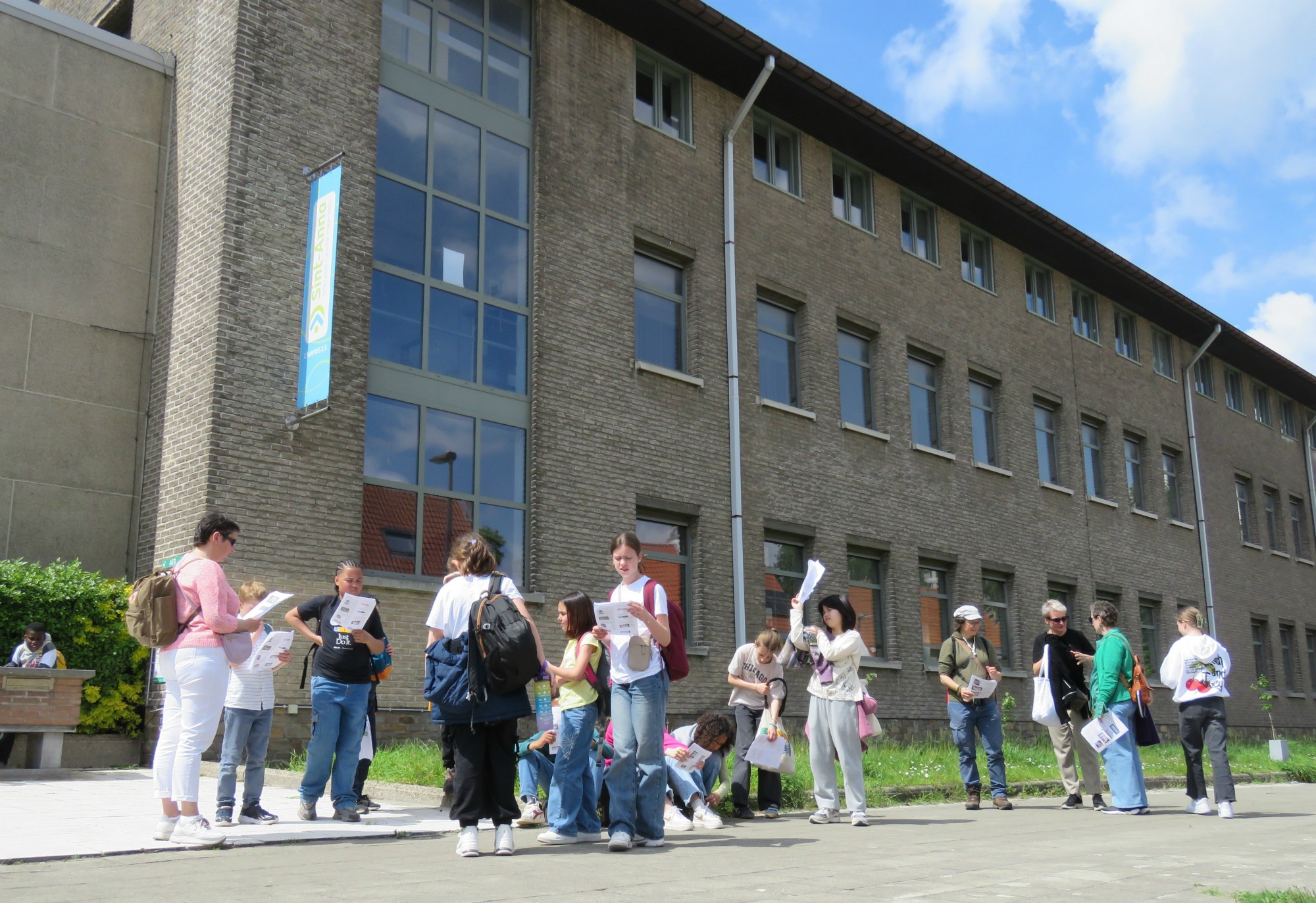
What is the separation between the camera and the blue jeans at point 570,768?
758 centimetres

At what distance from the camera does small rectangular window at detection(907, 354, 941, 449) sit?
889 inches

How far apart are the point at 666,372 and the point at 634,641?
10338mm

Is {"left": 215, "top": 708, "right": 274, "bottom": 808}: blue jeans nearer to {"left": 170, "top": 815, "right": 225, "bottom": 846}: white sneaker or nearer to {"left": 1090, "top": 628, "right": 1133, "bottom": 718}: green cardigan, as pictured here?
{"left": 170, "top": 815, "right": 225, "bottom": 846}: white sneaker

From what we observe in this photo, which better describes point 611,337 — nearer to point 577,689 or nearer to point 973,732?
point 973,732

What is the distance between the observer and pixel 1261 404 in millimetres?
36000

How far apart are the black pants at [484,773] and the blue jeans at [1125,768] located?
20.1 ft

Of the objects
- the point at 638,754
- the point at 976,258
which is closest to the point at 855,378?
the point at 976,258

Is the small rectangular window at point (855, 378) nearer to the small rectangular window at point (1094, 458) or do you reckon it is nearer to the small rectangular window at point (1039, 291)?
the small rectangular window at point (1039, 291)

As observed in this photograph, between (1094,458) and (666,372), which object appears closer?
(666,372)

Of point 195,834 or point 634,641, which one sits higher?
point 634,641

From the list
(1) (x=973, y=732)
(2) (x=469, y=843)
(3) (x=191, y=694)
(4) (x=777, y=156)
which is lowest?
(2) (x=469, y=843)

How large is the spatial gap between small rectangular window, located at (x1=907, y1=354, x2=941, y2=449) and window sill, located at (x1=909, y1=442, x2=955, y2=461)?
0.21 m

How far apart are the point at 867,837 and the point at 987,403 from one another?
56.4 feet

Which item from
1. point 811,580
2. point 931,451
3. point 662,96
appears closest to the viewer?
point 811,580
